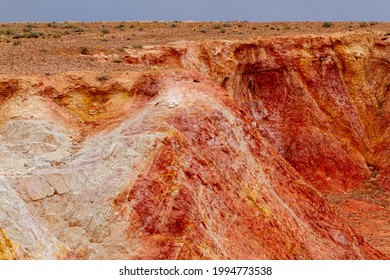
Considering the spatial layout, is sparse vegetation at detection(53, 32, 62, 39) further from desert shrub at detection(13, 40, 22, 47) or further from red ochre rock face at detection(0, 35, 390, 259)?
red ochre rock face at detection(0, 35, 390, 259)

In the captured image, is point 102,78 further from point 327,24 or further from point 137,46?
point 327,24

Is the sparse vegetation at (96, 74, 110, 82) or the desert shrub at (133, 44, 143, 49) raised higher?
the desert shrub at (133, 44, 143, 49)

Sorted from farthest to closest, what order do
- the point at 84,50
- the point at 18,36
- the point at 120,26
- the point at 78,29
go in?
the point at 120,26 < the point at 78,29 < the point at 18,36 < the point at 84,50

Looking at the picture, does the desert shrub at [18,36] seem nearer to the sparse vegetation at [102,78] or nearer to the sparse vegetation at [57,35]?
the sparse vegetation at [57,35]

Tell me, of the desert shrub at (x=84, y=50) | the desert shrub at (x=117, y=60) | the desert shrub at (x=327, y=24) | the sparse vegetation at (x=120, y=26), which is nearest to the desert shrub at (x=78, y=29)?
the sparse vegetation at (x=120, y=26)

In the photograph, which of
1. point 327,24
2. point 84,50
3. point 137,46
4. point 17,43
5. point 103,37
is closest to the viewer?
point 84,50

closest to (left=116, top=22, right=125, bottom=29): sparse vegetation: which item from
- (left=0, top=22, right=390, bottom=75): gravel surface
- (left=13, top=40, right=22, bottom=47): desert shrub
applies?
(left=0, top=22, right=390, bottom=75): gravel surface

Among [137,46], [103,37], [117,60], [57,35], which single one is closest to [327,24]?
[103,37]

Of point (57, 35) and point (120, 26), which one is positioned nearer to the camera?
point (57, 35)

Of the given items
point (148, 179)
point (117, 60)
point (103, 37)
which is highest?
point (103, 37)

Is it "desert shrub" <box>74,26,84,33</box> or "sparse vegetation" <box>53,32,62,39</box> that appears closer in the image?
"sparse vegetation" <box>53,32,62,39</box>

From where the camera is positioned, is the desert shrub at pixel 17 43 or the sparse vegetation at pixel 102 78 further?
the desert shrub at pixel 17 43
